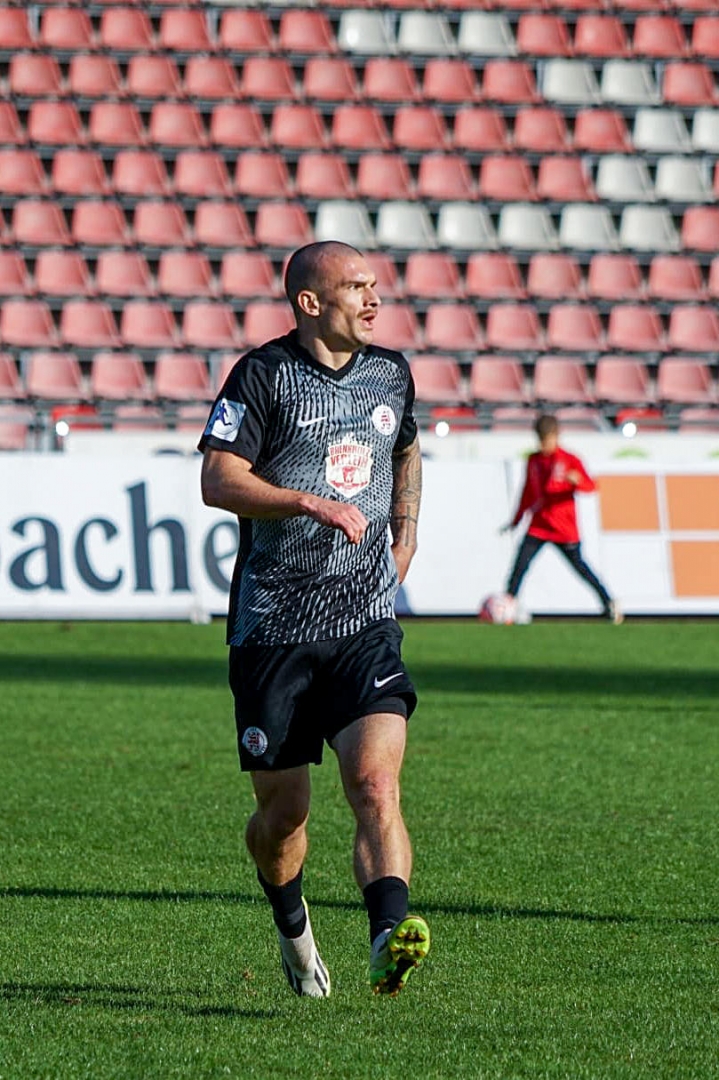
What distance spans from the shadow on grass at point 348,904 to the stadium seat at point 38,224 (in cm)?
1827

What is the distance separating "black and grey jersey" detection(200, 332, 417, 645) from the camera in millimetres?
5039

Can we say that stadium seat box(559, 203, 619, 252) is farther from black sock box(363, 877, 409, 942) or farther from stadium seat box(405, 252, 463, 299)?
black sock box(363, 877, 409, 942)

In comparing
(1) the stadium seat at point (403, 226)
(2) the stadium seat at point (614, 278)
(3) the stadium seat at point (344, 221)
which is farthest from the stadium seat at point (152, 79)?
(2) the stadium seat at point (614, 278)

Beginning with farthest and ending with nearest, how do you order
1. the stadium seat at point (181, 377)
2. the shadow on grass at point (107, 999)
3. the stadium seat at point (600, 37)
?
the stadium seat at point (600, 37) < the stadium seat at point (181, 377) < the shadow on grass at point (107, 999)

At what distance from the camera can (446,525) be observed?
19.2 m

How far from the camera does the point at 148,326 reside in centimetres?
2369

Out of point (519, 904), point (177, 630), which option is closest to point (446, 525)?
point (177, 630)

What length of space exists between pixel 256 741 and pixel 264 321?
19.1 m

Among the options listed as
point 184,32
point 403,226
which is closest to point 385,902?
point 403,226

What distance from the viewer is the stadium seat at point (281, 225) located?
80.4 ft

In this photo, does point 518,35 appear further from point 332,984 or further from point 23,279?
point 332,984

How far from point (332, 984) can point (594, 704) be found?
25.7ft

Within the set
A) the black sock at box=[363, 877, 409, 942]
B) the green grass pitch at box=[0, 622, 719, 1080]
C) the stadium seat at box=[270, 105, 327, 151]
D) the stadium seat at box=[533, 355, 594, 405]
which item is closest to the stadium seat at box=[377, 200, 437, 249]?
the stadium seat at box=[270, 105, 327, 151]

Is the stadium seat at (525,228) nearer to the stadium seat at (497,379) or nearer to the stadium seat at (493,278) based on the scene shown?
the stadium seat at (493,278)
